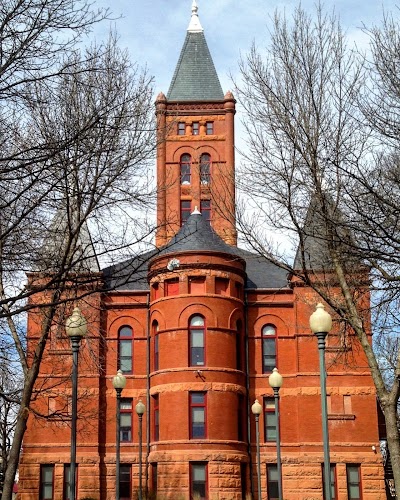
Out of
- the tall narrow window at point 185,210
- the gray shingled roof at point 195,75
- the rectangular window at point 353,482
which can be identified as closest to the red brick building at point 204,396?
the rectangular window at point 353,482

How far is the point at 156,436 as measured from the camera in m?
39.8

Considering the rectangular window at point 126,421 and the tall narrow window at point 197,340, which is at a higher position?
the tall narrow window at point 197,340

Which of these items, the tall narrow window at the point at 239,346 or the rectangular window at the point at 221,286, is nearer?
the rectangular window at the point at 221,286

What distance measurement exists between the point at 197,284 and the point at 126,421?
25.5 ft

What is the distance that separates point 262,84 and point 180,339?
69.4 ft

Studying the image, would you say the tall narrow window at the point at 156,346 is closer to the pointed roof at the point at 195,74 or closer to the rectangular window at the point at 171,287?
the rectangular window at the point at 171,287

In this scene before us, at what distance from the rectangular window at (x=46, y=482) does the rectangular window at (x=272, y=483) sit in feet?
33.9

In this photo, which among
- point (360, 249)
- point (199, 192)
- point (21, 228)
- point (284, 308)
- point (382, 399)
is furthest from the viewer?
point (199, 192)

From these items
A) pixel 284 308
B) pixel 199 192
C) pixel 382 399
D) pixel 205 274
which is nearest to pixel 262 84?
pixel 382 399

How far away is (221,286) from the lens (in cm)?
4038

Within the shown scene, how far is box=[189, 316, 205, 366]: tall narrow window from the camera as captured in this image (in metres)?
39.3

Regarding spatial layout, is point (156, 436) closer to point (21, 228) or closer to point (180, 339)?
point (180, 339)

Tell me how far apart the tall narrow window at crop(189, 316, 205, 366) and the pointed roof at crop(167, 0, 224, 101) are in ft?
57.4

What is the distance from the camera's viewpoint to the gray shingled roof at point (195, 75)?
52.2m
